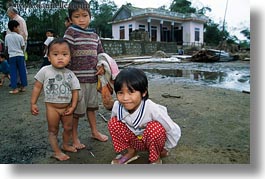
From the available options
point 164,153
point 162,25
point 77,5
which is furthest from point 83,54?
point 162,25

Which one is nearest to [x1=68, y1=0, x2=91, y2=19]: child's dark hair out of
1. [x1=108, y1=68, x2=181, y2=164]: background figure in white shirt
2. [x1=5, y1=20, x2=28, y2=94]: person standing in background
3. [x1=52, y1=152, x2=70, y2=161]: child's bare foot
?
[x1=108, y1=68, x2=181, y2=164]: background figure in white shirt

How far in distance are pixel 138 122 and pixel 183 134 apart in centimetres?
36

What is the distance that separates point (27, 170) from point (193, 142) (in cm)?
67

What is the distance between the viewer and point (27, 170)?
97 centimetres

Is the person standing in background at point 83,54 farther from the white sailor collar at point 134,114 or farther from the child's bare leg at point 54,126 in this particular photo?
the white sailor collar at point 134,114

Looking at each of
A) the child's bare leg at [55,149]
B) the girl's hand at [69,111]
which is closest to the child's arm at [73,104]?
the girl's hand at [69,111]

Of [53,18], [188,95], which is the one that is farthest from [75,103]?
[188,95]

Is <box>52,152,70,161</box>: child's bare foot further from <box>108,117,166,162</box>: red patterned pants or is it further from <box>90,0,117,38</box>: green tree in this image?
<box>90,0,117,38</box>: green tree

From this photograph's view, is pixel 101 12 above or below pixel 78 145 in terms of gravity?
above

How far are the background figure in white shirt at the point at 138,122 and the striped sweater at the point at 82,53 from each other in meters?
0.26

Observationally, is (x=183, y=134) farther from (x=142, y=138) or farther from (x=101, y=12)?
(x=101, y=12)

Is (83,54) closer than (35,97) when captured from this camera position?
No

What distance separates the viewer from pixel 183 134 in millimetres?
1235

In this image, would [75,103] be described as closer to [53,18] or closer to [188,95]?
[53,18]
